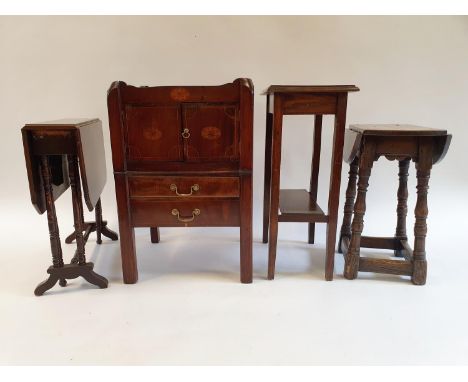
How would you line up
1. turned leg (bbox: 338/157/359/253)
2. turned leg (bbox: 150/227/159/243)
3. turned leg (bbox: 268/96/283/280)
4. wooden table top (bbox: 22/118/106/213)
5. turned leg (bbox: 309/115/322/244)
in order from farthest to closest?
turned leg (bbox: 150/227/159/243) < turned leg (bbox: 309/115/322/244) < turned leg (bbox: 338/157/359/253) < turned leg (bbox: 268/96/283/280) < wooden table top (bbox: 22/118/106/213)

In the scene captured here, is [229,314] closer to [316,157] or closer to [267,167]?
[267,167]

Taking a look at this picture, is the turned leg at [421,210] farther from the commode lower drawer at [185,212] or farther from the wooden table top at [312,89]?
the commode lower drawer at [185,212]

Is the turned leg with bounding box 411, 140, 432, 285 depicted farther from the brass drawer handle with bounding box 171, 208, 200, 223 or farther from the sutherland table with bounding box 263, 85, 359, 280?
the brass drawer handle with bounding box 171, 208, 200, 223

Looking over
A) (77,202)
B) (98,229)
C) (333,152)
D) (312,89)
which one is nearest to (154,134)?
(77,202)

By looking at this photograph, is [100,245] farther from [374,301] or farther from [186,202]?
[374,301]

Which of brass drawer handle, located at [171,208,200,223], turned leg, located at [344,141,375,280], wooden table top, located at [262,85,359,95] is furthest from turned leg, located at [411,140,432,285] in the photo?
brass drawer handle, located at [171,208,200,223]

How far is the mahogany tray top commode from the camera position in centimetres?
185

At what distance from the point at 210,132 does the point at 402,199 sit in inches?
52.1

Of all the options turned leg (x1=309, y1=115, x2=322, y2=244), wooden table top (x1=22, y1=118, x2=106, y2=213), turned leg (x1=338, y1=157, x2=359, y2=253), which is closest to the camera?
wooden table top (x1=22, y1=118, x2=106, y2=213)

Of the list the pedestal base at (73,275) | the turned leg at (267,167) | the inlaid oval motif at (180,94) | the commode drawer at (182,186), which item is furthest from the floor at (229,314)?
the inlaid oval motif at (180,94)

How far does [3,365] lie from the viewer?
56.7 inches

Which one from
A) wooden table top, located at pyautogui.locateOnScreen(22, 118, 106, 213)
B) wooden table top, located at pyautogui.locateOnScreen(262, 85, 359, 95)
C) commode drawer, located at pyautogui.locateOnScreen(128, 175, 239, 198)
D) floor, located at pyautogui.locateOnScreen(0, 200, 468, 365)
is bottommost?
floor, located at pyautogui.locateOnScreen(0, 200, 468, 365)

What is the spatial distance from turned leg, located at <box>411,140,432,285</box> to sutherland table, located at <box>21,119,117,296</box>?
5.77ft
